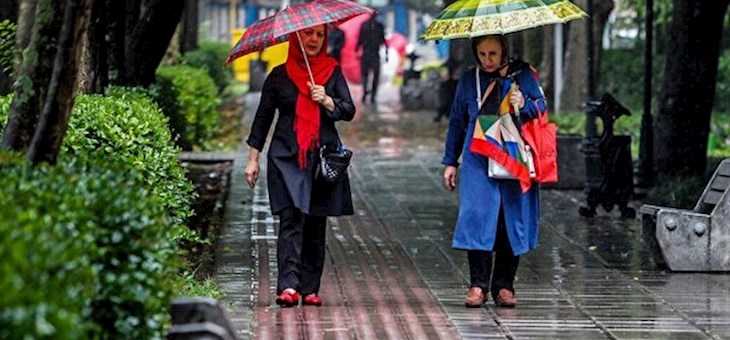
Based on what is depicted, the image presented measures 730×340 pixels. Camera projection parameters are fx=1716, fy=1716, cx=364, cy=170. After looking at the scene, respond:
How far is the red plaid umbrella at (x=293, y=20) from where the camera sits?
9.75 meters

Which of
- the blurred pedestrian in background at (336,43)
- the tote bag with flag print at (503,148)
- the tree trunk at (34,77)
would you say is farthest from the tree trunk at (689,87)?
the blurred pedestrian in background at (336,43)

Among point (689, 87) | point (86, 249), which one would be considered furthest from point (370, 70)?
point (86, 249)

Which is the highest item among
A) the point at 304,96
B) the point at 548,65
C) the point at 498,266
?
the point at 304,96

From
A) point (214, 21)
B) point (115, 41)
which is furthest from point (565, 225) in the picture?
point (214, 21)

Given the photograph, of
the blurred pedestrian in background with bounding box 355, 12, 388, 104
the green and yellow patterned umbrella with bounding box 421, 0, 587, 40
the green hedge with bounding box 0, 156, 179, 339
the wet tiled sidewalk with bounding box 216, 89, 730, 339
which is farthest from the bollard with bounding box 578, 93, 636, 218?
the blurred pedestrian in background with bounding box 355, 12, 388, 104

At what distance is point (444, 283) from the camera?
11.1 metres

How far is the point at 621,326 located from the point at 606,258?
121 inches

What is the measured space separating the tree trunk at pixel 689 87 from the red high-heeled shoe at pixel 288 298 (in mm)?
7505

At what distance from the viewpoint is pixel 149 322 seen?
641 centimetres

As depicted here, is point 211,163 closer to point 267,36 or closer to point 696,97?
point 696,97

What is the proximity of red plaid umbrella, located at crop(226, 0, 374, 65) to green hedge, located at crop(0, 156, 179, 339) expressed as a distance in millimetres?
2551

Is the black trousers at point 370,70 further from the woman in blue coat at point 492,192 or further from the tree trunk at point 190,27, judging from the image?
the woman in blue coat at point 492,192

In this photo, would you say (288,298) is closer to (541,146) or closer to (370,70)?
(541,146)

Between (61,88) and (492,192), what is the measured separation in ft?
10.3
